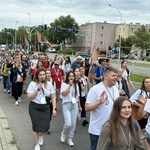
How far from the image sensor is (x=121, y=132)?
3.16 metres

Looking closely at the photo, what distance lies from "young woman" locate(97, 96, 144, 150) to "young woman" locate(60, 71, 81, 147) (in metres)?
2.93

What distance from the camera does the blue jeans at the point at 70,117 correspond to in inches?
240

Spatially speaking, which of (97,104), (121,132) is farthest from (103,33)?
(121,132)

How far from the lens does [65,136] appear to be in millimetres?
6512

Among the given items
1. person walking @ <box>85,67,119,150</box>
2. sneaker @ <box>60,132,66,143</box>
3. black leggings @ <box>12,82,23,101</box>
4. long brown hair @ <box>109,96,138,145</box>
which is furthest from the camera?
black leggings @ <box>12,82,23,101</box>

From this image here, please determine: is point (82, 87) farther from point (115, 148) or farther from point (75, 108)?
point (115, 148)

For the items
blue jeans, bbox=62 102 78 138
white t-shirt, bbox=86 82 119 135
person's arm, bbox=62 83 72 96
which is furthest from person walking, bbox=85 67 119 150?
person's arm, bbox=62 83 72 96

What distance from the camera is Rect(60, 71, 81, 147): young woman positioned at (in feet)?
20.1

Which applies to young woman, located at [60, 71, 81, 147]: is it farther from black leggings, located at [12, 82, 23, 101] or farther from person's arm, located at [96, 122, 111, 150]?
black leggings, located at [12, 82, 23, 101]

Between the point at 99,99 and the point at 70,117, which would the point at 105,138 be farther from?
the point at 70,117

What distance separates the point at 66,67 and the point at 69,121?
8.08 m

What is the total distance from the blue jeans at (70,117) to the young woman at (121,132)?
2.90m

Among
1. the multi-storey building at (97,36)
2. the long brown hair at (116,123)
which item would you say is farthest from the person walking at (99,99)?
the multi-storey building at (97,36)

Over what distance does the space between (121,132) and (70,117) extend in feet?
9.98
